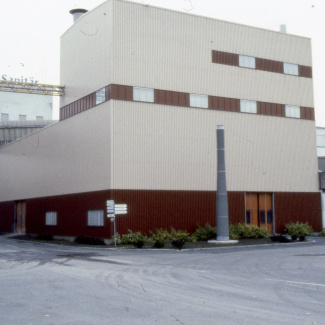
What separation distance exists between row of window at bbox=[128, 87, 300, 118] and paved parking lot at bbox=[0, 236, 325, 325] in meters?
19.6

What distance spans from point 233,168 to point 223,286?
29123mm

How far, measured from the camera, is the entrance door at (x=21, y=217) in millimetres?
55316

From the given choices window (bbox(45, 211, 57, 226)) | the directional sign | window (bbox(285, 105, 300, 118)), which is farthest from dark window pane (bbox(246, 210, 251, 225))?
window (bbox(45, 211, 57, 226))

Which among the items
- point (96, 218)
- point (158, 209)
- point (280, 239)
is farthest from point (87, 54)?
point (280, 239)

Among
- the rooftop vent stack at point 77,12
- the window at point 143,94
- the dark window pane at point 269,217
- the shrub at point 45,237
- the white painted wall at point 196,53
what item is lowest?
the shrub at point 45,237

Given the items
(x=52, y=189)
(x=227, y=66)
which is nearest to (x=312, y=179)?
(x=227, y=66)

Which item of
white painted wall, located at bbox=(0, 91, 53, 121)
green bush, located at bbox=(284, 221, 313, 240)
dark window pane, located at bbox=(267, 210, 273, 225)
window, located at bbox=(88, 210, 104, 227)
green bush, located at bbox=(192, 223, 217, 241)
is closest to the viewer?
window, located at bbox=(88, 210, 104, 227)

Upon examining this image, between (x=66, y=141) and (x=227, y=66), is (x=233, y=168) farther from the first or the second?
(x=66, y=141)

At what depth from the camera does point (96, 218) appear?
39.8 m

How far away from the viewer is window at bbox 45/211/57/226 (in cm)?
4719

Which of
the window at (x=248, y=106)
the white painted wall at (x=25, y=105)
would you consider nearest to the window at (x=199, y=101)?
the window at (x=248, y=106)

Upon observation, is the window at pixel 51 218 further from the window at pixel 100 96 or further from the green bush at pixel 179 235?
the green bush at pixel 179 235

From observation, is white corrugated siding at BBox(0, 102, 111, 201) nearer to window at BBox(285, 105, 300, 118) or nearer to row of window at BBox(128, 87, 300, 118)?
row of window at BBox(128, 87, 300, 118)

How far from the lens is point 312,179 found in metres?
48.2
